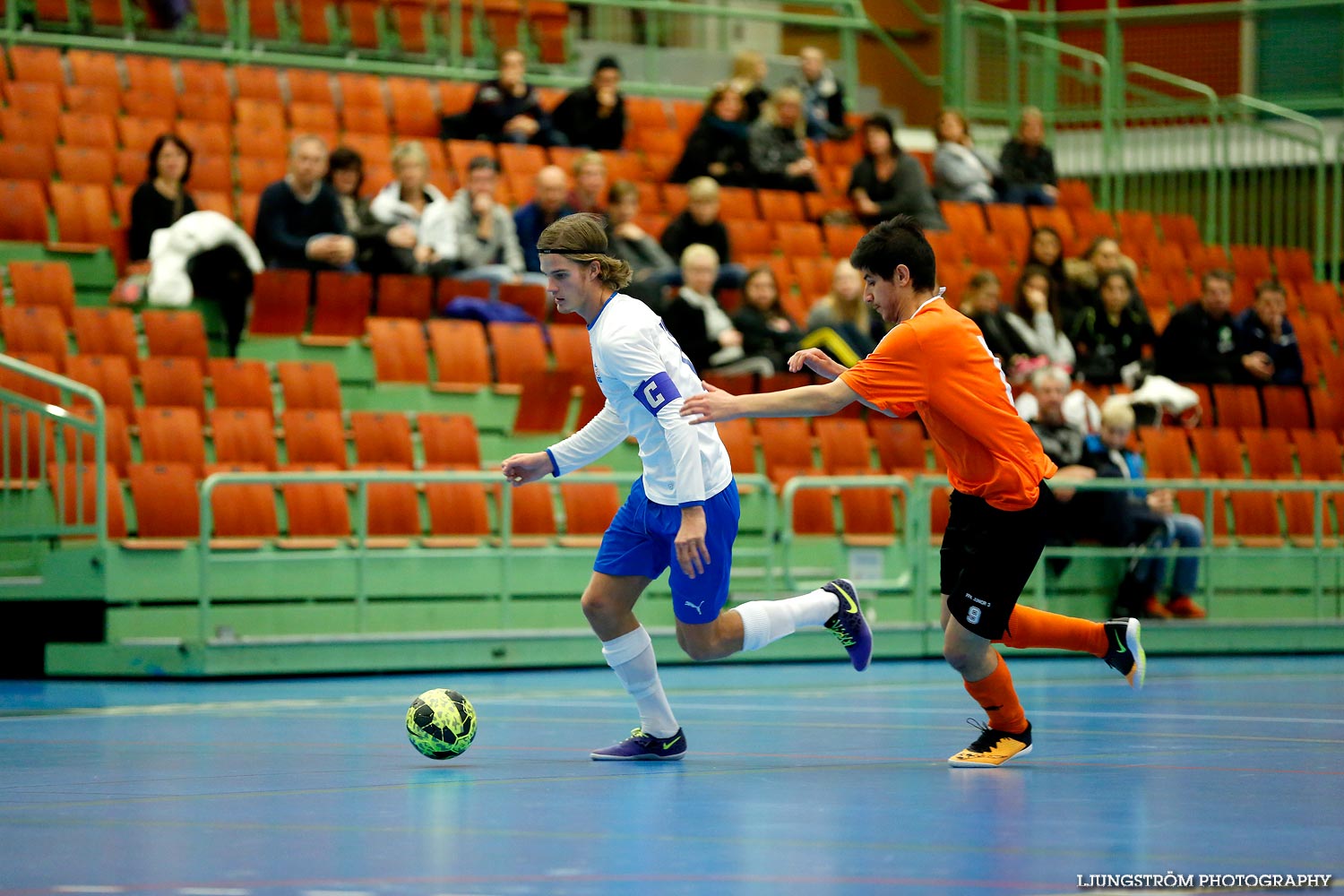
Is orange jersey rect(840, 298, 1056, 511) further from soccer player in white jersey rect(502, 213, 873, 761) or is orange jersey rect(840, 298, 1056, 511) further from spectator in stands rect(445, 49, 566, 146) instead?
spectator in stands rect(445, 49, 566, 146)

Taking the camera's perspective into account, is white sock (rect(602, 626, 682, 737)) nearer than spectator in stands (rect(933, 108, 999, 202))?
Yes

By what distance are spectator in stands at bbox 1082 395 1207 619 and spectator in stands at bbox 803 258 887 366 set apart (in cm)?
174

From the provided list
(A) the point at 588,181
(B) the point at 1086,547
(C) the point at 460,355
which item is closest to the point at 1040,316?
(B) the point at 1086,547

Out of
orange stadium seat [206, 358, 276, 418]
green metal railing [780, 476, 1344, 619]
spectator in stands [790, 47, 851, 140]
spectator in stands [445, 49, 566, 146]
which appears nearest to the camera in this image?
orange stadium seat [206, 358, 276, 418]

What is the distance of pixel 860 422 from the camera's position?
42.4 feet

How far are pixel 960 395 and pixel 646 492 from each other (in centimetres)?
112

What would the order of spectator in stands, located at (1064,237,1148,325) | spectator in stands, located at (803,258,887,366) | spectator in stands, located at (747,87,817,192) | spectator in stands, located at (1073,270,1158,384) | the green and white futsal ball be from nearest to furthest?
the green and white futsal ball
spectator in stands, located at (803,258,887,366)
spectator in stands, located at (1073,270,1158,384)
spectator in stands, located at (1064,237,1148,325)
spectator in stands, located at (747,87,817,192)

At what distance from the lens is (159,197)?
11938mm

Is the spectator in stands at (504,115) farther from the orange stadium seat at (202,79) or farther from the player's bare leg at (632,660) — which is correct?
the player's bare leg at (632,660)

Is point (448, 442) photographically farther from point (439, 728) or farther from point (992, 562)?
point (992, 562)

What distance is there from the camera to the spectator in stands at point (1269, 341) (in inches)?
592

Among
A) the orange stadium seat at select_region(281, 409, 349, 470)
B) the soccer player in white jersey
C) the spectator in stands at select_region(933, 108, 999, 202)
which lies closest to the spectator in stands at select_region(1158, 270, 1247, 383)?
the spectator in stands at select_region(933, 108, 999, 202)

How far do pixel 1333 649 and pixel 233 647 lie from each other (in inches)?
299

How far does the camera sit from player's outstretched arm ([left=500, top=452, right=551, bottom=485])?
6.39 m
